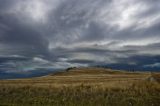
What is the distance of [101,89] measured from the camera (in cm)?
4600

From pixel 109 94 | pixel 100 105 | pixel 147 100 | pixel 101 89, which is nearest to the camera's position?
pixel 100 105

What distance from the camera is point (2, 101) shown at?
130 feet

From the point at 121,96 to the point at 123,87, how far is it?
23.4 ft

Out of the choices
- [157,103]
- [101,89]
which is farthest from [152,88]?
[157,103]

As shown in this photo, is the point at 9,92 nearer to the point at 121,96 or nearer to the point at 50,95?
the point at 50,95

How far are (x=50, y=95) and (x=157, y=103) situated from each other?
509 inches

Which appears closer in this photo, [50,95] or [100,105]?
[100,105]

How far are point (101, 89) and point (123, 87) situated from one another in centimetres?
343

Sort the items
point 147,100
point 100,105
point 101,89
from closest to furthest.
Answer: point 100,105 < point 147,100 < point 101,89

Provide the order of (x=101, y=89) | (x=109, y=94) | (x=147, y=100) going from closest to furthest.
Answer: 1. (x=147, y=100)
2. (x=109, y=94)
3. (x=101, y=89)

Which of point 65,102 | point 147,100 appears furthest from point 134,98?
point 65,102

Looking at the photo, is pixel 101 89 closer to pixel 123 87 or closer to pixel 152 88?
pixel 123 87

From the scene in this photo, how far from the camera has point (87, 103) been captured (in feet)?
122

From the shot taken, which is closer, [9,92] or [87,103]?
[87,103]
